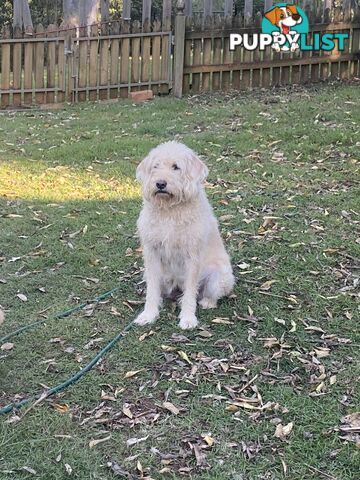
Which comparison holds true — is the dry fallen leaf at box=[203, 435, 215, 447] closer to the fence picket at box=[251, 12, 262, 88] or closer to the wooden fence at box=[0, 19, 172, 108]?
the wooden fence at box=[0, 19, 172, 108]

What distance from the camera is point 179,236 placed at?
4.63 meters

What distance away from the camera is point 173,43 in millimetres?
12594

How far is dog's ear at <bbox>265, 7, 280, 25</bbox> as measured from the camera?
43.2 feet

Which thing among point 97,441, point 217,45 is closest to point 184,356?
point 97,441

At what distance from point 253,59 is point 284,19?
116 centimetres

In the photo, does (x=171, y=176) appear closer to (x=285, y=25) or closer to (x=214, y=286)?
(x=214, y=286)

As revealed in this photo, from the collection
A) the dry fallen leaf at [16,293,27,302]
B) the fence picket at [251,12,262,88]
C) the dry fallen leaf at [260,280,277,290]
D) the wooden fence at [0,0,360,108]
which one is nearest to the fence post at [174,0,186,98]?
the wooden fence at [0,0,360,108]

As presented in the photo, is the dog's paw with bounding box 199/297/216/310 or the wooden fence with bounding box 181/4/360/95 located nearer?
the dog's paw with bounding box 199/297/216/310

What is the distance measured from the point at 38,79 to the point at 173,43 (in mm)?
2741

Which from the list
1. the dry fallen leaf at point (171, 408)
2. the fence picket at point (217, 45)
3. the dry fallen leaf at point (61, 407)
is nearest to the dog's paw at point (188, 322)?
the dry fallen leaf at point (171, 408)

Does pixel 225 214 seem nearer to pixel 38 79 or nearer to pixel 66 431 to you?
pixel 66 431

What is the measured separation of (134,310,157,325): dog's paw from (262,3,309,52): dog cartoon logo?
31.9ft

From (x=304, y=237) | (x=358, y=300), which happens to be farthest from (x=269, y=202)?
(x=358, y=300)

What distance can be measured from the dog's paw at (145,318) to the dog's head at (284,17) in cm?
999
